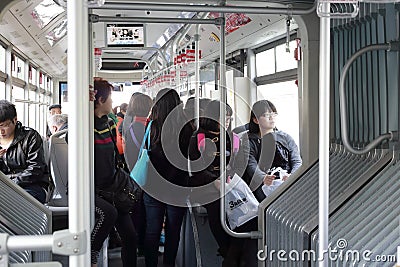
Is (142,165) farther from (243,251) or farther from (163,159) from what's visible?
(243,251)

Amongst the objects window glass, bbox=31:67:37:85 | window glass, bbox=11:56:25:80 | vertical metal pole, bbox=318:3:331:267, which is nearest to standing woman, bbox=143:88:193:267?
vertical metal pole, bbox=318:3:331:267

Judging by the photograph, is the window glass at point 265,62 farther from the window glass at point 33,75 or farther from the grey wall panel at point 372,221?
the window glass at point 33,75

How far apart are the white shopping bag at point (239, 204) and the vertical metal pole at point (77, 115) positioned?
231 cm

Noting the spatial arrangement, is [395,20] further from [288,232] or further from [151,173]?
[151,173]

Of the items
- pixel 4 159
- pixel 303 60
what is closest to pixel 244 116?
pixel 4 159

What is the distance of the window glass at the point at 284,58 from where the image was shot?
4.97 meters

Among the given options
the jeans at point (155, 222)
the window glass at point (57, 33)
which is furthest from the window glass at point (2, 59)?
the jeans at point (155, 222)

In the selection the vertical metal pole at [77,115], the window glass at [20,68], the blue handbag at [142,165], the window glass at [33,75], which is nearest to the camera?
the vertical metal pole at [77,115]

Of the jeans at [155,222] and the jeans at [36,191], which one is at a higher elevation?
the jeans at [36,191]

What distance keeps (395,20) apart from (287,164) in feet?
7.16

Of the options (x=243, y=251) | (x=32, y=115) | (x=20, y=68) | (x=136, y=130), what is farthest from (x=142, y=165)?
(x=32, y=115)

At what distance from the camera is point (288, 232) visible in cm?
265

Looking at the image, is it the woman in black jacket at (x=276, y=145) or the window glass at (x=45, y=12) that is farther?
the window glass at (x=45, y=12)

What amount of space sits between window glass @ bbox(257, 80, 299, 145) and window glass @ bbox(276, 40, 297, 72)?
0.55 ft
